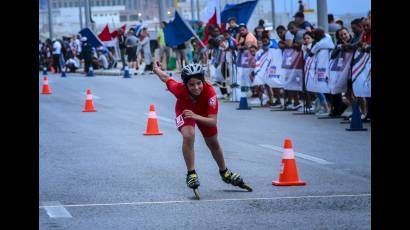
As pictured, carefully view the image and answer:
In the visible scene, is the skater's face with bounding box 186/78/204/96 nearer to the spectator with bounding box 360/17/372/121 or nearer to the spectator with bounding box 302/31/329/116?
the spectator with bounding box 360/17/372/121

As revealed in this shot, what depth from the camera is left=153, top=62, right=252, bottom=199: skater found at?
11.2 metres

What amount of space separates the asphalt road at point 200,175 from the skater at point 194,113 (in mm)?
216

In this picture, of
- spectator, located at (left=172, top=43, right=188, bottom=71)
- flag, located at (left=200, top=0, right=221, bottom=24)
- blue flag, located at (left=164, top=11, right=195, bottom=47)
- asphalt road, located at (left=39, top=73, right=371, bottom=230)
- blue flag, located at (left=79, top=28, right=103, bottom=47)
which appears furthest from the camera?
blue flag, located at (left=79, top=28, right=103, bottom=47)

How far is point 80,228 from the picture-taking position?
Result: 9.26 m

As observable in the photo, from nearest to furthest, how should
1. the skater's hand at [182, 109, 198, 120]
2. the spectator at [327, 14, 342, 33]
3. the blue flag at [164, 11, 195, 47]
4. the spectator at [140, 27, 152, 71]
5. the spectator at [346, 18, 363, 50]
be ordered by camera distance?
the skater's hand at [182, 109, 198, 120], the spectator at [346, 18, 363, 50], the spectator at [327, 14, 342, 33], the blue flag at [164, 11, 195, 47], the spectator at [140, 27, 152, 71]

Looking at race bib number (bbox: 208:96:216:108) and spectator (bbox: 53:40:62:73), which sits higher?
race bib number (bbox: 208:96:216:108)

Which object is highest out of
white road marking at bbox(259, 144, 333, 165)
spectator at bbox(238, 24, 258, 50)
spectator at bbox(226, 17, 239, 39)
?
spectator at bbox(226, 17, 239, 39)

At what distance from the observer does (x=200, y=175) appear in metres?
13.2

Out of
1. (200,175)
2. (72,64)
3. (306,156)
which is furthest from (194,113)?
(72,64)

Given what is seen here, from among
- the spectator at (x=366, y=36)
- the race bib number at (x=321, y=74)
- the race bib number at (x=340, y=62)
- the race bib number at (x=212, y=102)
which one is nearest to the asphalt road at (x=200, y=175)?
the race bib number at (x=321, y=74)

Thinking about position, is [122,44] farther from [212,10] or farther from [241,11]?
[241,11]

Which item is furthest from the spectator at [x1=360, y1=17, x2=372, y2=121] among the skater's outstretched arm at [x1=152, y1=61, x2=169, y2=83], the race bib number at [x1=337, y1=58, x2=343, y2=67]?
the skater's outstretched arm at [x1=152, y1=61, x2=169, y2=83]

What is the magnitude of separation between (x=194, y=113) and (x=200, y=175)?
1.88 metres

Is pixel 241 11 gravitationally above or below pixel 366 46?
above
